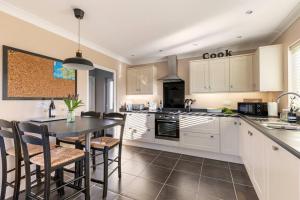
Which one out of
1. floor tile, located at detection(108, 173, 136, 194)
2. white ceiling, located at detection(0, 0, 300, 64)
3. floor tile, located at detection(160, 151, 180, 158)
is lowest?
floor tile, located at detection(160, 151, 180, 158)

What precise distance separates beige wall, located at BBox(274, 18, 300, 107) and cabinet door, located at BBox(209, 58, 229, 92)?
93cm

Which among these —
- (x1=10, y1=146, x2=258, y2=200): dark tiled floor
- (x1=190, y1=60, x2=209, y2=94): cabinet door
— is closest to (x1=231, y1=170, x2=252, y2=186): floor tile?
(x1=10, y1=146, x2=258, y2=200): dark tiled floor

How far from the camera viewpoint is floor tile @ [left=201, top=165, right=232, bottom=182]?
227 centimetres

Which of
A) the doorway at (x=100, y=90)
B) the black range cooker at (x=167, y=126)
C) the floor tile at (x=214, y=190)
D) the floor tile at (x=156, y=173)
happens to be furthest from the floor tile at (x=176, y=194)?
the doorway at (x=100, y=90)

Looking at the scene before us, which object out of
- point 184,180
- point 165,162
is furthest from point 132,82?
point 184,180

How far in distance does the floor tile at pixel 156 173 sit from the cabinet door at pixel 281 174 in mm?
1347

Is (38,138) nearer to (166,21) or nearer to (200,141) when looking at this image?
(166,21)

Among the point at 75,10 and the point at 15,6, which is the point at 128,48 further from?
the point at 15,6

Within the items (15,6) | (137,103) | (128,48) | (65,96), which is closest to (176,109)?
(137,103)

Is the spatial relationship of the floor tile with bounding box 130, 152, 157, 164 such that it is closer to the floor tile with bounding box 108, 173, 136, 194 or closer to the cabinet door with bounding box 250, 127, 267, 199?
the floor tile with bounding box 108, 173, 136, 194

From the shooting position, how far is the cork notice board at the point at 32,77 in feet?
6.05

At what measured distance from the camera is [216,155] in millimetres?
3000

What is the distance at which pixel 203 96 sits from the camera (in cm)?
368

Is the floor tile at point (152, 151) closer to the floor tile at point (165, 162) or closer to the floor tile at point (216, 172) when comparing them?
the floor tile at point (165, 162)
